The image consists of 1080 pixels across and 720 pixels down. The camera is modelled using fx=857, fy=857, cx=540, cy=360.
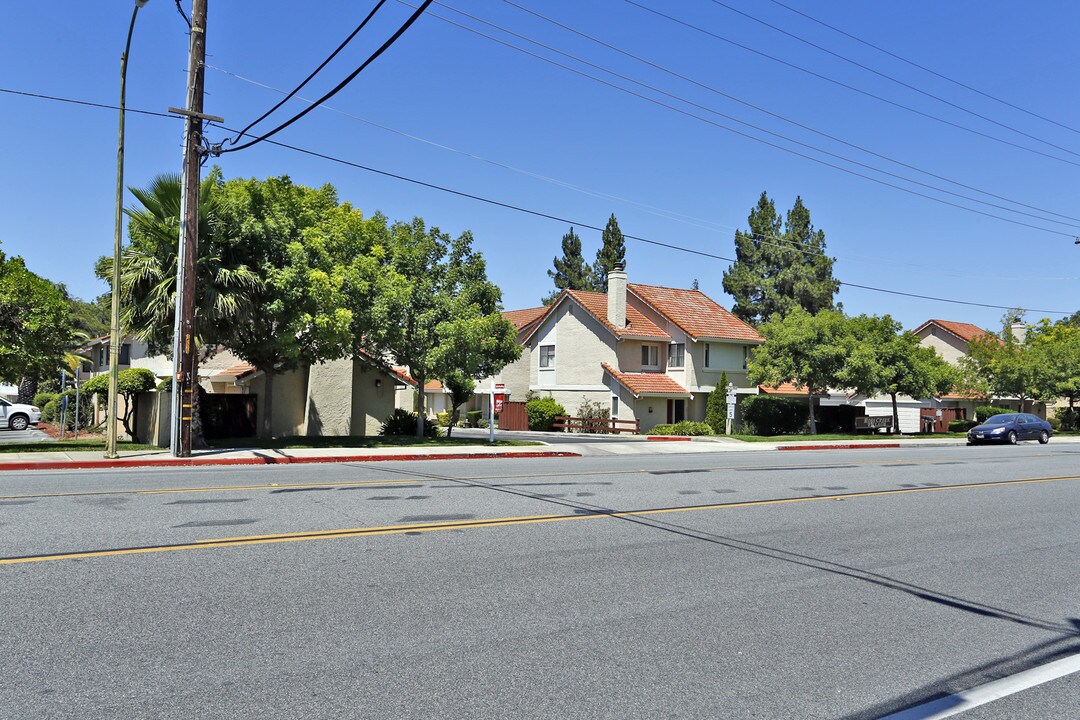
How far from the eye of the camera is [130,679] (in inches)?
189

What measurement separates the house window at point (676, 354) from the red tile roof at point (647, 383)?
0.94 m

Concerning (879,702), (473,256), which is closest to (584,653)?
(879,702)

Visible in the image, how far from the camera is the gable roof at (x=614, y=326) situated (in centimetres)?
4541

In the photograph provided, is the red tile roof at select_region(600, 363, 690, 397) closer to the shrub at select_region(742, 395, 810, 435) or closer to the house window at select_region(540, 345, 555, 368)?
the shrub at select_region(742, 395, 810, 435)

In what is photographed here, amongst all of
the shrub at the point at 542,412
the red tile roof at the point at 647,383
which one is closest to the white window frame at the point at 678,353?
the red tile roof at the point at 647,383

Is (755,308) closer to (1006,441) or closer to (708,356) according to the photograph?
(708,356)

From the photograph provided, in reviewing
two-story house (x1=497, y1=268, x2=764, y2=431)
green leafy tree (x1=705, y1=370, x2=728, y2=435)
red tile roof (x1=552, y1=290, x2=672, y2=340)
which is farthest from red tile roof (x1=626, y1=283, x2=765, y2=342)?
green leafy tree (x1=705, y1=370, x2=728, y2=435)

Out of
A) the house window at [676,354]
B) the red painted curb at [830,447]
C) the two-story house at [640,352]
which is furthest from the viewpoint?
the house window at [676,354]

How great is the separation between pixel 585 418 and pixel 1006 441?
19617 mm

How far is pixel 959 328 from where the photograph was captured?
223 feet

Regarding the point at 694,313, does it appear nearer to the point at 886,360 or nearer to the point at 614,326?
the point at 614,326

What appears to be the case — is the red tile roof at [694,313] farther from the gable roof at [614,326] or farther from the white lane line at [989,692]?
the white lane line at [989,692]

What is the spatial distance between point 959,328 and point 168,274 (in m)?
62.4

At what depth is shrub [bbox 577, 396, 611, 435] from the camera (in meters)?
43.7
